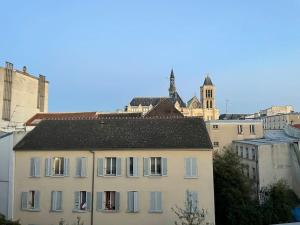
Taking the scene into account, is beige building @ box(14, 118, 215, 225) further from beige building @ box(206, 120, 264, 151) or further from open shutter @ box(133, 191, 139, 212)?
beige building @ box(206, 120, 264, 151)

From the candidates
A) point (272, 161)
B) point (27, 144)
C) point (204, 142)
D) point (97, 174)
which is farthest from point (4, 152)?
point (272, 161)

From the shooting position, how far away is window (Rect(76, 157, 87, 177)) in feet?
102

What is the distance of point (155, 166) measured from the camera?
3072cm

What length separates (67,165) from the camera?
3156cm

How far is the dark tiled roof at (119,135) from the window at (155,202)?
3.79 metres

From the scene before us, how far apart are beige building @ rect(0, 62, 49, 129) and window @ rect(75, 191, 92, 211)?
2343cm

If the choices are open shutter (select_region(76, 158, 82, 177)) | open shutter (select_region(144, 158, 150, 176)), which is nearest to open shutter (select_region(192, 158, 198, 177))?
open shutter (select_region(144, 158, 150, 176))

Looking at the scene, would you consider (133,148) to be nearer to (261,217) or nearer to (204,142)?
(204,142)

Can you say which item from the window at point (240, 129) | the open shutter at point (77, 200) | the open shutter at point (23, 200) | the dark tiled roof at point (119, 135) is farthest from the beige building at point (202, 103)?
the open shutter at point (23, 200)

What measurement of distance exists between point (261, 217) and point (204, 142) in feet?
30.5

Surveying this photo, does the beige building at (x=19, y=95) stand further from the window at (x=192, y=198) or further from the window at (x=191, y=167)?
the window at (x=192, y=198)

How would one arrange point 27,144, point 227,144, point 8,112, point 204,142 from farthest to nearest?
point 227,144
point 8,112
point 27,144
point 204,142

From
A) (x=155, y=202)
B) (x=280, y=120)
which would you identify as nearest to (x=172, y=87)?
(x=280, y=120)

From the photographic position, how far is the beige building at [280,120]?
120438mm
